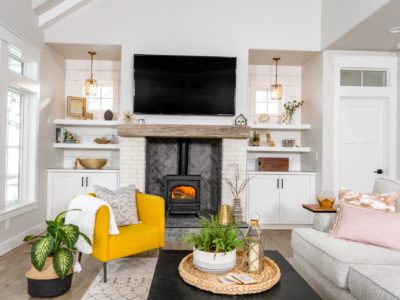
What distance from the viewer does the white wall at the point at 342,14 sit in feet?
12.4

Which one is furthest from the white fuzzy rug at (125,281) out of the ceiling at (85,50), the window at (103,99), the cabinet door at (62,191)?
the ceiling at (85,50)

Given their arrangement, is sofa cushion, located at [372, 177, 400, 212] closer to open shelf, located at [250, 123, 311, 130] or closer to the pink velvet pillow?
the pink velvet pillow

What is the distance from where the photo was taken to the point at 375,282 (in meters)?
1.91

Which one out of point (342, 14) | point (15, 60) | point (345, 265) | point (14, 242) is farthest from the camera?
point (342, 14)

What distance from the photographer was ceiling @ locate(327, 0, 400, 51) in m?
3.67

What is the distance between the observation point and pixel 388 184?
2994 millimetres

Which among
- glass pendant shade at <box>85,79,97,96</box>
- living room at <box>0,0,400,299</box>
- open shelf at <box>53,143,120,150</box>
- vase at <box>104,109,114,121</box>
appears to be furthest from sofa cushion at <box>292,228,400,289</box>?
glass pendant shade at <box>85,79,97,96</box>

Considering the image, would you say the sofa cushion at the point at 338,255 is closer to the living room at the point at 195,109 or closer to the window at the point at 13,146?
the living room at the point at 195,109

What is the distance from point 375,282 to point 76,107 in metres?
4.85

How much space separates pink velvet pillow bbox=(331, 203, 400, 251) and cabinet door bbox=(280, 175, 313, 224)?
7.82 feet

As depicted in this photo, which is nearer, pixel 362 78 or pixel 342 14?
pixel 342 14

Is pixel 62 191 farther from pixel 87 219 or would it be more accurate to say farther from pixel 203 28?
pixel 203 28

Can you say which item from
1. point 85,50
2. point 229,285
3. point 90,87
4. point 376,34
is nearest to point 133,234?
point 229,285

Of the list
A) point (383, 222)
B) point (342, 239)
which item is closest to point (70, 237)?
point (342, 239)
